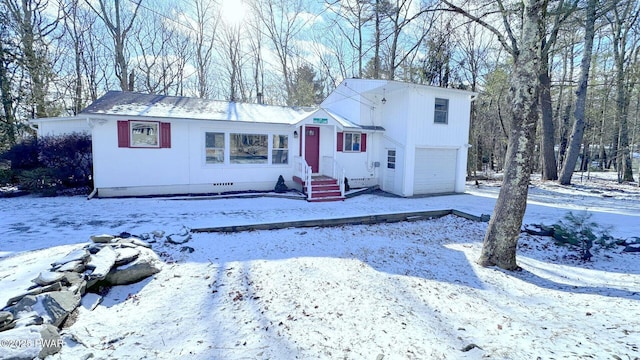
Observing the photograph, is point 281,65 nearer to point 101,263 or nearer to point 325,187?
point 325,187

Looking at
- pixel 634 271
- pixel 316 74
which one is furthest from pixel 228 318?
pixel 316 74

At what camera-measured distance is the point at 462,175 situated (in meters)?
13.4

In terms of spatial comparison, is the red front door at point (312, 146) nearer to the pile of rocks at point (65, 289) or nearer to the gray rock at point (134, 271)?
the pile of rocks at point (65, 289)

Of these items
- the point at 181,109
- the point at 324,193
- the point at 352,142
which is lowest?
the point at 324,193

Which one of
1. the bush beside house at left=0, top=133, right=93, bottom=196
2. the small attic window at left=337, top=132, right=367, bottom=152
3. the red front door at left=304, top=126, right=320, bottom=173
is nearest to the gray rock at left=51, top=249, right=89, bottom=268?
the bush beside house at left=0, top=133, right=93, bottom=196

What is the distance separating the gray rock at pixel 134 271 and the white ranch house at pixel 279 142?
647 centimetres

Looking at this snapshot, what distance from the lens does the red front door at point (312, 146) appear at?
41.8 feet

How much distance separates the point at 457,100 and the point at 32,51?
1862 centimetres

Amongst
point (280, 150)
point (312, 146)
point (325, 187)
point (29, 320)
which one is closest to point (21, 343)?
point (29, 320)

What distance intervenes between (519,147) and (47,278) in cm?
719

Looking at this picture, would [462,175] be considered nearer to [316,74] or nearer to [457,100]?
[457,100]

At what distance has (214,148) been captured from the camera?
11258mm

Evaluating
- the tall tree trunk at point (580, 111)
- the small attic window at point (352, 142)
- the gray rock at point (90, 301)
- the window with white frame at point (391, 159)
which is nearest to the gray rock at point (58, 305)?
the gray rock at point (90, 301)

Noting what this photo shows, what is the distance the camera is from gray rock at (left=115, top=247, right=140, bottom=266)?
458 centimetres
